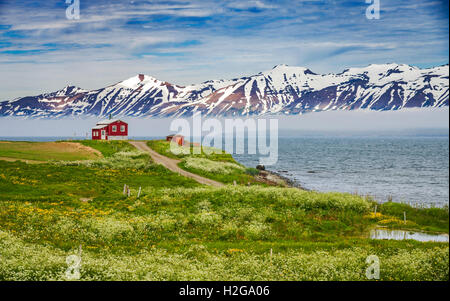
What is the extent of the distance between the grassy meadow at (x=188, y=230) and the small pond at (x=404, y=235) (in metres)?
1.22

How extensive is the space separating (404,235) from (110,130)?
82.0m

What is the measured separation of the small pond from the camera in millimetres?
31514

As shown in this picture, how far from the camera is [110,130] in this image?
95.9 meters

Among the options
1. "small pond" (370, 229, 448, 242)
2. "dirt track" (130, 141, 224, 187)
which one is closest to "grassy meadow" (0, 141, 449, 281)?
"small pond" (370, 229, 448, 242)

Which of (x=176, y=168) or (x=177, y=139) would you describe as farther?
(x=177, y=139)

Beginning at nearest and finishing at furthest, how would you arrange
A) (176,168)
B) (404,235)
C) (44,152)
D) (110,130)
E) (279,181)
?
(404,235) → (44,152) → (176,168) → (279,181) → (110,130)

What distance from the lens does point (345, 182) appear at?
78.4 m

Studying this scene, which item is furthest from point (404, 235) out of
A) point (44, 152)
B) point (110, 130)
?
point (110, 130)

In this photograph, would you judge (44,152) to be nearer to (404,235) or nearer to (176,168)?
(176,168)
